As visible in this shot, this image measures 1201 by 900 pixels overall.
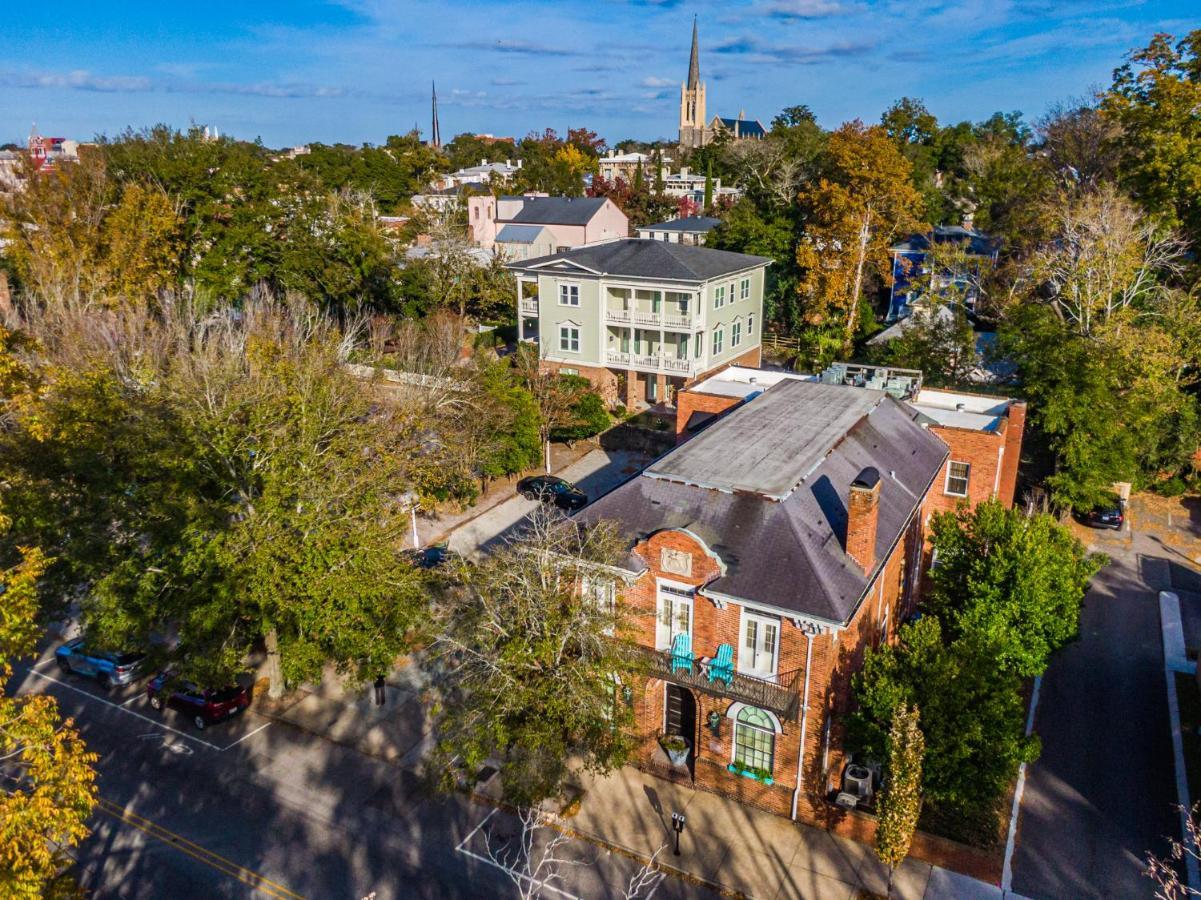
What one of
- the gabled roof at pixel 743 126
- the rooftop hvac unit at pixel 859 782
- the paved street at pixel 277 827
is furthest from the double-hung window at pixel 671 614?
the gabled roof at pixel 743 126

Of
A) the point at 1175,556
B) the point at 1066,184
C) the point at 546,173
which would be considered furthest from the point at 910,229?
the point at 546,173

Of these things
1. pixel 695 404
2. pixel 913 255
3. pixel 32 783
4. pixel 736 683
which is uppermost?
pixel 913 255

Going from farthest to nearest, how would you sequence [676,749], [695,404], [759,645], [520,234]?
1. [520,234]
2. [695,404]
3. [676,749]
4. [759,645]

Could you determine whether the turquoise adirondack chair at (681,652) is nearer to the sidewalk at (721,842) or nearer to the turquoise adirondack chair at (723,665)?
the turquoise adirondack chair at (723,665)

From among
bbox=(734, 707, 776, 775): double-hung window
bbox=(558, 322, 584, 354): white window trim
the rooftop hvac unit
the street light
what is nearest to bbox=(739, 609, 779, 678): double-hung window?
bbox=(734, 707, 776, 775): double-hung window

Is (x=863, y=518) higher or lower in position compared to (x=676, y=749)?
higher

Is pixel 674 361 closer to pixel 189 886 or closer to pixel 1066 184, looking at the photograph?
pixel 1066 184

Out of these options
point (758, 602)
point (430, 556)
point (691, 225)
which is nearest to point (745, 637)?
point (758, 602)

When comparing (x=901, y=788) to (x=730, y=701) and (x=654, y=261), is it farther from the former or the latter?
(x=654, y=261)
